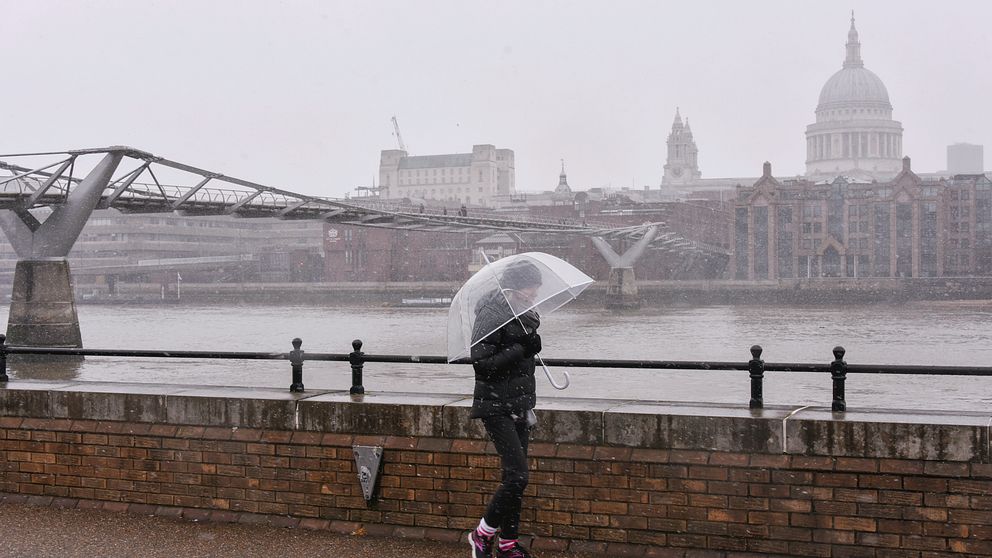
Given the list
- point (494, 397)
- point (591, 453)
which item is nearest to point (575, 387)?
point (591, 453)

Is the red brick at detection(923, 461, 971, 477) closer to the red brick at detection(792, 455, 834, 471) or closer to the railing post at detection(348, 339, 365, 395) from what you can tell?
the red brick at detection(792, 455, 834, 471)

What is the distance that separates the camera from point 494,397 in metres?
5.46

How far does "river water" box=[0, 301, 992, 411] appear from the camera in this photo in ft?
43.6

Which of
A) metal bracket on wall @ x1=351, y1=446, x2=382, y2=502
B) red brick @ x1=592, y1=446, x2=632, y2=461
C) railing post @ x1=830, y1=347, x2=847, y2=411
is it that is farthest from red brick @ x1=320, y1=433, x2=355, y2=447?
railing post @ x1=830, y1=347, x2=847, y2=411

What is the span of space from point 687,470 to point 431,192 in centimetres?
16289

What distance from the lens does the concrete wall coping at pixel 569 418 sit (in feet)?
19.1

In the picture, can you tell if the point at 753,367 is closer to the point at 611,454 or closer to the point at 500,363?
the point at 611,454

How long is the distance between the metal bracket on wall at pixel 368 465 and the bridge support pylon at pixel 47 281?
14571mm

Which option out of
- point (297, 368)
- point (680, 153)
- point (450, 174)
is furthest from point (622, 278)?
point (680, 153)

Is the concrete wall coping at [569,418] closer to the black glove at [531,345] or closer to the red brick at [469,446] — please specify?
the red brick at [469,446]

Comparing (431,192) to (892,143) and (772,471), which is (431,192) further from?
(772,471)

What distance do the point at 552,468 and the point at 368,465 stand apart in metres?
1.20

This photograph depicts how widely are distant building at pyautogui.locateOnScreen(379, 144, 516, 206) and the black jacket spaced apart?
493ft

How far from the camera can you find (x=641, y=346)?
32688mm
